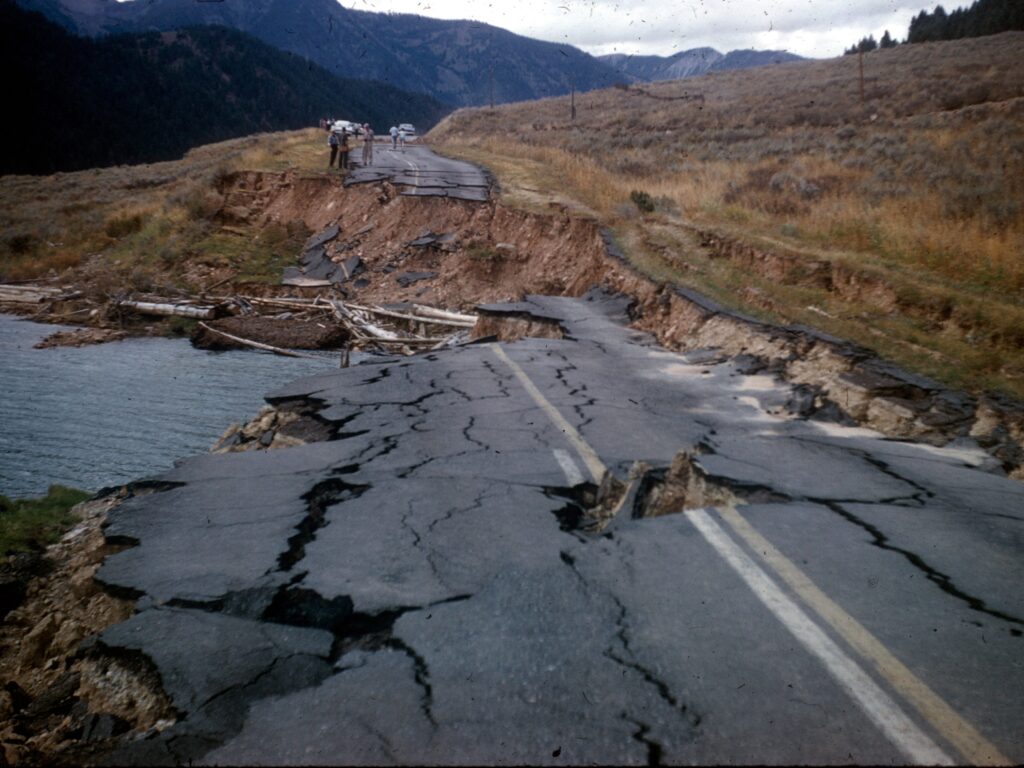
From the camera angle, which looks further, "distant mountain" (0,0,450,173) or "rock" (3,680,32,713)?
"distant mountain" (0,0,450,173)

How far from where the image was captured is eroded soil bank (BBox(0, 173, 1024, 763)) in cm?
310

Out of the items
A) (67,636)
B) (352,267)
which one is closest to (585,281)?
(352,267)

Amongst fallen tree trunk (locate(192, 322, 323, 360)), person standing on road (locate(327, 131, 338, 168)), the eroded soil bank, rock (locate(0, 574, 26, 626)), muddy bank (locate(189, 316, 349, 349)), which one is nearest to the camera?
the eroded soil bank

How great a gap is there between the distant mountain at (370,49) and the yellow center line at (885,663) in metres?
177

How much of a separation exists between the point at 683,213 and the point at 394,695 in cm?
1547

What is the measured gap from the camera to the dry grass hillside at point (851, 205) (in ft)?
28.3

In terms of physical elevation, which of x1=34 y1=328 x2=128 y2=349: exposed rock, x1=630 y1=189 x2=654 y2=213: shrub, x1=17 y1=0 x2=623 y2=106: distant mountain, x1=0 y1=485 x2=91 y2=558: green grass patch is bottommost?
x1=34 y1=328 x2=128 y2=349: exposed rock

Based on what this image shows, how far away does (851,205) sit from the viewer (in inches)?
553

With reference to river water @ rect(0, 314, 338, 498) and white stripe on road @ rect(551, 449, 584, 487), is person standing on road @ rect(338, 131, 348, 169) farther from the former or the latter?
white stripe on road @ rect(551, 449, 584, 487)

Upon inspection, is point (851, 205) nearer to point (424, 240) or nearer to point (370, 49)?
point (424, 240)

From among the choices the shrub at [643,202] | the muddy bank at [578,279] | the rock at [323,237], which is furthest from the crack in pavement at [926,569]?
the rock at [323,237]

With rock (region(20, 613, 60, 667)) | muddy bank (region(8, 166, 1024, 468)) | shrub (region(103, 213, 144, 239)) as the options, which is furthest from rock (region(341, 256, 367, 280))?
rock (region(20, 613, 60, 667))

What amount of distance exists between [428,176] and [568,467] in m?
20.6

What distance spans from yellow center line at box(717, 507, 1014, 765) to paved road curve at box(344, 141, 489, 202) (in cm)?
1818
